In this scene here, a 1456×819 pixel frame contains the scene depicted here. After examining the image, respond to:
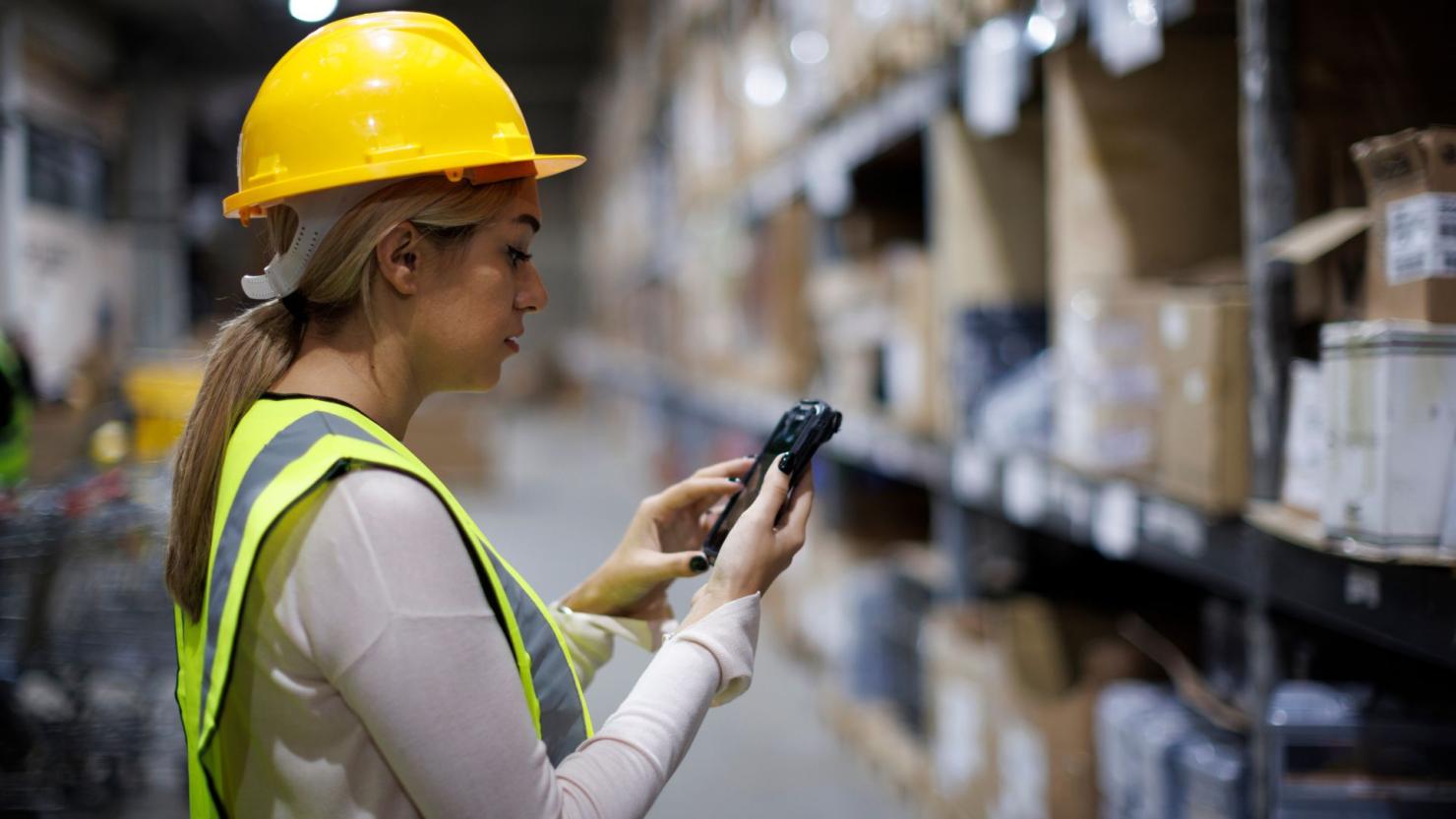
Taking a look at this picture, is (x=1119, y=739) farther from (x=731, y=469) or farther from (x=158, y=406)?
(x=158, y=406)

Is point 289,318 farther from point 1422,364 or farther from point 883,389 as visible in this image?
point 883,389

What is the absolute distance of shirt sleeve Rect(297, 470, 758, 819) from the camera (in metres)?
0.93

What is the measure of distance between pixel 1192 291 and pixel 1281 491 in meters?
0.43

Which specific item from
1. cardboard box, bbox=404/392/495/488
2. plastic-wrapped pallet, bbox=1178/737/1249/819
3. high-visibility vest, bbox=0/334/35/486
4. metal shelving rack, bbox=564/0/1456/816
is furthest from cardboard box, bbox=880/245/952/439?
cardboard box, bbox=404/392/495/488

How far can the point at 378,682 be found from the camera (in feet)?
3.05

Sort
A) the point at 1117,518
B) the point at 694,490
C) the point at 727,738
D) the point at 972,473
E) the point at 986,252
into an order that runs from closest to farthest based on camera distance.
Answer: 1. the point at 694,490
2. the point at 1117,518
3. the point at 972,473
4. the point at 986,252
5. the point at 727,738

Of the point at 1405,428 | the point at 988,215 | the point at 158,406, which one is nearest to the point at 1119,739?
the point at 1405,428

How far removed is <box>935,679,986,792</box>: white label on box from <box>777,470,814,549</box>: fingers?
1.54 metres

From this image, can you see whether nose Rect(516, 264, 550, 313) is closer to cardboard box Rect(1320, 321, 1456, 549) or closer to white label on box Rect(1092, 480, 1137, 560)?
cardboard box Rect(1320, 321, 1456, 549)

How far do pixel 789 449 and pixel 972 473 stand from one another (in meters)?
1.52

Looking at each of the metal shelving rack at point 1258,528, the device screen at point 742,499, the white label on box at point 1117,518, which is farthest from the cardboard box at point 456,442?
the device screen at point 742,499

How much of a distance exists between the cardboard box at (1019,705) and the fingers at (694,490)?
1196 millimetres

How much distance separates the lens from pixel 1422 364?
1.34 m

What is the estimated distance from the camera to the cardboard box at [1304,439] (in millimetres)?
1573
